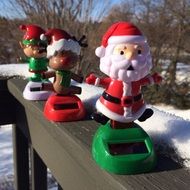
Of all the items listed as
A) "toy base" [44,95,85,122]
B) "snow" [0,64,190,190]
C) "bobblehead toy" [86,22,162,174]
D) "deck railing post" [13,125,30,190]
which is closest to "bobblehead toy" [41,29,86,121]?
"toy base" [44,95,85,122]

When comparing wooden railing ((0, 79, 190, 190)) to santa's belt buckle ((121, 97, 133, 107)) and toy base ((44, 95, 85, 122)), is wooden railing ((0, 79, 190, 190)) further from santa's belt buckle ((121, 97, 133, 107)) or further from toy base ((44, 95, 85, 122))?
santa's belt buckle ((121, 97, 133, 107))

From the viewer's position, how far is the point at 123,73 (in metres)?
0.77

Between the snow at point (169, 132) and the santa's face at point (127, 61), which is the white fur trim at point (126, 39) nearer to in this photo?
the santa's face at point (127, 61)

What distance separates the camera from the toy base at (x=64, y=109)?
3.68ft

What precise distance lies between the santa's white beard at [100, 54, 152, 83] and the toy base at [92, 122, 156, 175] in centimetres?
12

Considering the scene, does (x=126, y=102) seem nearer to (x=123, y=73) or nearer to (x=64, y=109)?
(x=123, y=73)

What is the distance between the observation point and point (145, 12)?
7.39m

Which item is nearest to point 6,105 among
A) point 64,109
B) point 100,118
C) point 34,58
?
point 34,58

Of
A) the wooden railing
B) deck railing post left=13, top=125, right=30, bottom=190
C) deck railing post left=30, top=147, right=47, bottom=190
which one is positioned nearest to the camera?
the wooden railing

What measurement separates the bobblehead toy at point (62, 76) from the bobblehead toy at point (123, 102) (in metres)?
0.28

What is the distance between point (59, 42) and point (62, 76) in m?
0.11

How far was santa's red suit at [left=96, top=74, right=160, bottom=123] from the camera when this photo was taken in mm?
809

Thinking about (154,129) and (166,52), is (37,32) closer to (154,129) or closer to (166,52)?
(154,129)

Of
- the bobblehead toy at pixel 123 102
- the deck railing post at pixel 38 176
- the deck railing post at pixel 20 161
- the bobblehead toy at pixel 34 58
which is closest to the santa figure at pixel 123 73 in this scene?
the bobblehead toy at pixel 123 102
